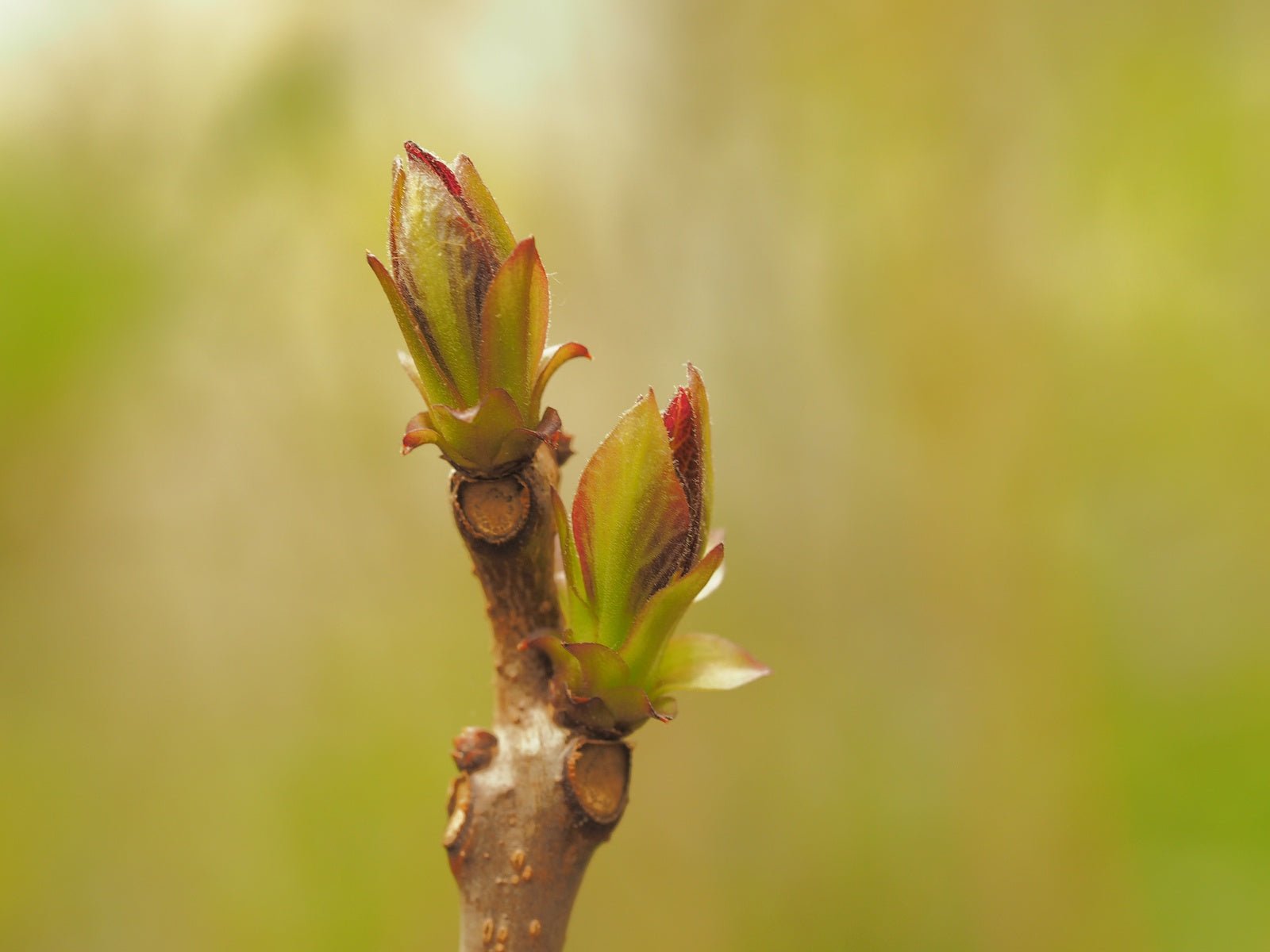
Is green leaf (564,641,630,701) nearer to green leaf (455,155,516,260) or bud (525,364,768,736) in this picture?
bud (525,364,768,736)

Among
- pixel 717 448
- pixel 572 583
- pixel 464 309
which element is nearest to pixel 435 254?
pixel 464 309

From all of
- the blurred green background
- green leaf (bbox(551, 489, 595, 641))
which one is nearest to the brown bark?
green leaf (bbox(551, 489, 595, 641))

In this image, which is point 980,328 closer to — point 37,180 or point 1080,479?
point 1080,479

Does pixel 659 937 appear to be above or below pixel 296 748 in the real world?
below

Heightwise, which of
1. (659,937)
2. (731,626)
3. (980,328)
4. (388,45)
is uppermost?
(388,45)

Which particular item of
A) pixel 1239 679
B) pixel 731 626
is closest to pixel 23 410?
pixel 731 626

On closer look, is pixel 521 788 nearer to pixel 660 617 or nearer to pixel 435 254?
pixel 660 617
